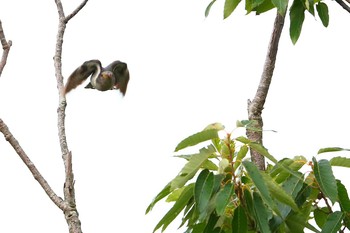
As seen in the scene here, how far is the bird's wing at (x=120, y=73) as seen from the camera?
3.03m

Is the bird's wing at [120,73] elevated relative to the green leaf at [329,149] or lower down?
elevated

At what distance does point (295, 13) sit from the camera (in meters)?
3.08

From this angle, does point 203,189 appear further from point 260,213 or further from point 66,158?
point 66,158

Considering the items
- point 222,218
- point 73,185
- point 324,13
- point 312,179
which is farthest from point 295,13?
point 73,185

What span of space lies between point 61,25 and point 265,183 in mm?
974

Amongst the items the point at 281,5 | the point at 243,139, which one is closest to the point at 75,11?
the point at 281,5

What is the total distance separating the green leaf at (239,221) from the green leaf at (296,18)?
916 millimetres

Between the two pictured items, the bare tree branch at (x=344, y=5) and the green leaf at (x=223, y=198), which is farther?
the bare tree branch at (x=344, y=5)

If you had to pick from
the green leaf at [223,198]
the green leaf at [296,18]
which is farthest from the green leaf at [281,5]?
the green leaf at [223,198]

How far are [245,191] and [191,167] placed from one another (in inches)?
7.2

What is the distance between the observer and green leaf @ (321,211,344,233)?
8.10 ft

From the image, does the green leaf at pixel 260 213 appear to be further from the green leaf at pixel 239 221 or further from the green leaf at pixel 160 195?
the green leaf at pixel 160 195

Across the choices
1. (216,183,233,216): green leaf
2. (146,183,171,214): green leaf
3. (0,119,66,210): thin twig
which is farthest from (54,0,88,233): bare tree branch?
(216,183,233,216): green leaf

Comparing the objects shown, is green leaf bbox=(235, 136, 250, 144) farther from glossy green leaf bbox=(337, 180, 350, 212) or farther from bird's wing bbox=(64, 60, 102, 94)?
bird's wing bbox=(64, 60, 102, 94)
